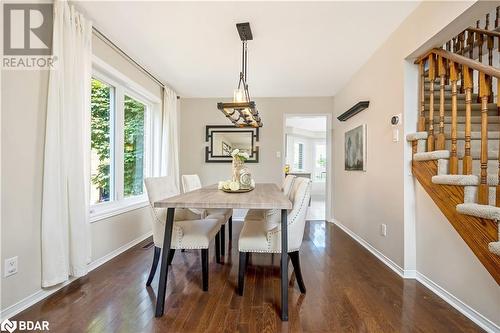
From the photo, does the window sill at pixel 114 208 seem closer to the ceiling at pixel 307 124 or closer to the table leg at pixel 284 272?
the table leg at pixel 284 272

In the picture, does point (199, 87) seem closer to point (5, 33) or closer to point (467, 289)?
point (5, 33)

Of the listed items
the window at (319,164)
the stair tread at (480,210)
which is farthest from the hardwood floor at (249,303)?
the window at (319,164)

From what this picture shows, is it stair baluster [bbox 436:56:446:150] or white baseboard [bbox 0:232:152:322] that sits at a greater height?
stair baluster [bbox 436:56:446:150]

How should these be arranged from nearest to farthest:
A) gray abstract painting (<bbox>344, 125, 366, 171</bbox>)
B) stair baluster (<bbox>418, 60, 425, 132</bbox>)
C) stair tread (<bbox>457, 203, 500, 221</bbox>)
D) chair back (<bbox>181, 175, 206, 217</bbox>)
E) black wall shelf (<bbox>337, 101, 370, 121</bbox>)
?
stair tread (<bbox>457, 203, 500, 221</bbox>) < stair baluster (<bbox>418, 60, 425, 132</bbox>) < chair back (<bbox>181, 175, 206, 217</bbox>) < black wall shelf (<bbox>337, 101, 370, 121</bbox>) < gray abstract painting (<bbox>344, 125, 366, 171</bbox>)

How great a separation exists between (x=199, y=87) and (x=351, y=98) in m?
2.56

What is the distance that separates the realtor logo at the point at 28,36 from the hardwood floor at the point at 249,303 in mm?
1786

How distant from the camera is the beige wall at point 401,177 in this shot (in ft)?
5.67

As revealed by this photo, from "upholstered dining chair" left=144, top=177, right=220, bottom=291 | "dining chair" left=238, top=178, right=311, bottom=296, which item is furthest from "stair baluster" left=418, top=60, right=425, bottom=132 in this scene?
"upholstered dining chair" left=144, top=177, right=220, bottom=291

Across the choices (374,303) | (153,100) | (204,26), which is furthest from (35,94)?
(374,303)

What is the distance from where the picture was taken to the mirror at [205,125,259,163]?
484 cm

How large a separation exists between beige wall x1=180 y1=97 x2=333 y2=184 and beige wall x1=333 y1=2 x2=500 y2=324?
122 centimetres

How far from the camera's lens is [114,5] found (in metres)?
2.14

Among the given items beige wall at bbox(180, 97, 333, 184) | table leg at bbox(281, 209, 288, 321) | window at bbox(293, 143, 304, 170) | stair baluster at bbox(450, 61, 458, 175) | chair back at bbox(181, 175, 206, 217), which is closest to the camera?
table leg at bbox(281, 209, 288, 321)

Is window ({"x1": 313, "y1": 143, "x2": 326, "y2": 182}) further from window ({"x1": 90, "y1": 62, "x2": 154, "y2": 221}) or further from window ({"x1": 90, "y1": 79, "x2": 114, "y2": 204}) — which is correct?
window ({"x1": 90, "y1": 79, "x2": 114, "y2": 204})
